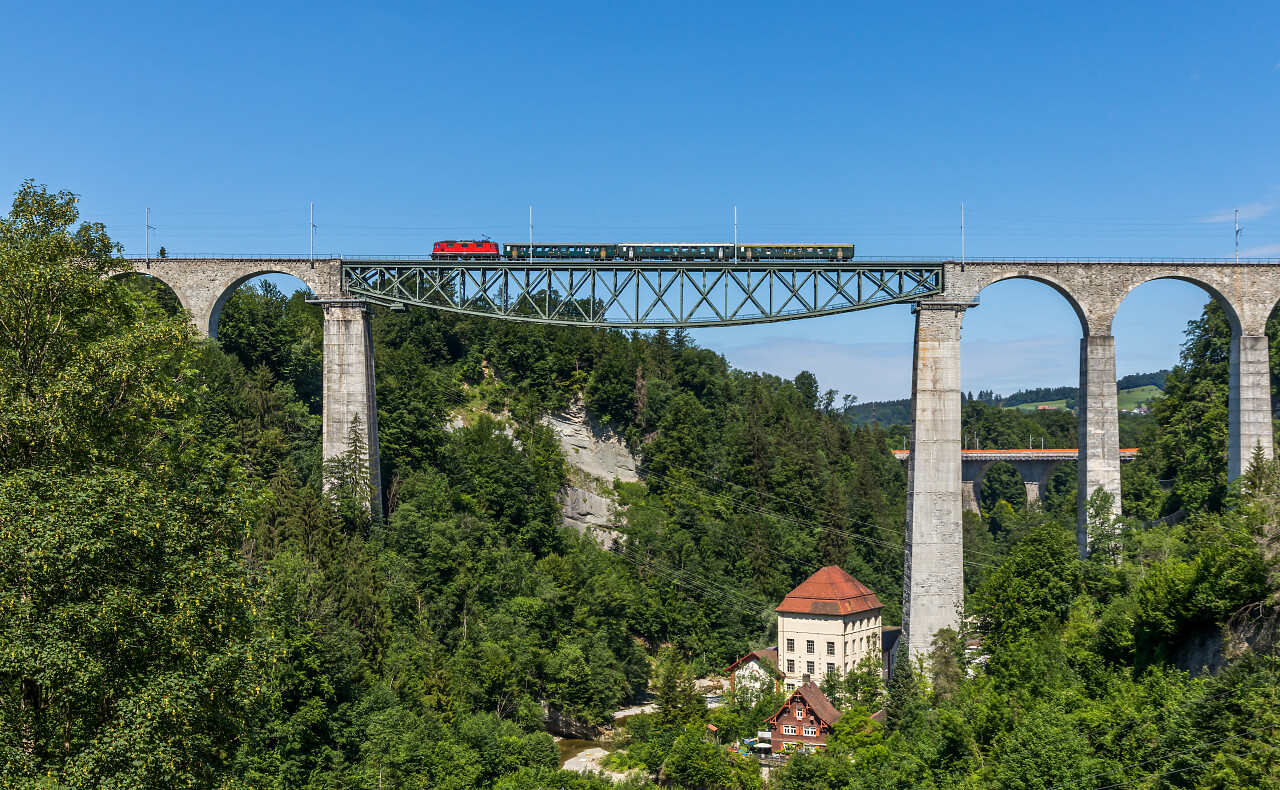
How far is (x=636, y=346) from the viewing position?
8594cm

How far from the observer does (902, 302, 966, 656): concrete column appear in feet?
154

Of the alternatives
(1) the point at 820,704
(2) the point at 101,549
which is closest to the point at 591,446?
(1) the point at 820,704

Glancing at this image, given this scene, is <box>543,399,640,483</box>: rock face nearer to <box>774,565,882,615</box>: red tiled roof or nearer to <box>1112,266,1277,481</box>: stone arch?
<box>774,565,882,615</box>: red tiled roof

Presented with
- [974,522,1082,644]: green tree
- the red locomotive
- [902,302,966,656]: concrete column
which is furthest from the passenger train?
[974,522,1082,644]: green tree

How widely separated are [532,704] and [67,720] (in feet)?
113

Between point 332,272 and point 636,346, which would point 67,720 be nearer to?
point 332,272

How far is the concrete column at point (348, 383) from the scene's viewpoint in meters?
48.9

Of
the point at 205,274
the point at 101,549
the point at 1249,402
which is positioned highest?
the point at 205,274

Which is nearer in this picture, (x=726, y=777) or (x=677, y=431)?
(x=726, y=777)

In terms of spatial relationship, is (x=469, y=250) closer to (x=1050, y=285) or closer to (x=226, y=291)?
(x=226, y=291)

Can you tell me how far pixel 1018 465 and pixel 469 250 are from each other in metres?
82.4

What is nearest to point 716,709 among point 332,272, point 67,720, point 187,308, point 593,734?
point 593,734

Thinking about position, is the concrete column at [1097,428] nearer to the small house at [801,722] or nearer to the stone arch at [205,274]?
the small house at [801,722]

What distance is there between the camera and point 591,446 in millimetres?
77812
